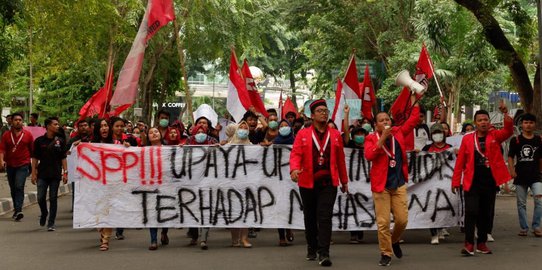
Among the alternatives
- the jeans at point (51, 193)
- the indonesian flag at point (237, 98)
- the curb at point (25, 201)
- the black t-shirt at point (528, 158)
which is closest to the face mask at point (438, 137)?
the black t-shirt at point (528, 158)

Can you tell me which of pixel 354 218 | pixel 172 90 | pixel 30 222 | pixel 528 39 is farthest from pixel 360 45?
pixel 354 218

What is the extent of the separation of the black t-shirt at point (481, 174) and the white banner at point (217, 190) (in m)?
1.46

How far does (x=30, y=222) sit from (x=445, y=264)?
764 centimetres

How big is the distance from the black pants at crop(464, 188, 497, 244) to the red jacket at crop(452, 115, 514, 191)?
0.12 m

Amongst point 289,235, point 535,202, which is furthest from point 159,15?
point 535,202

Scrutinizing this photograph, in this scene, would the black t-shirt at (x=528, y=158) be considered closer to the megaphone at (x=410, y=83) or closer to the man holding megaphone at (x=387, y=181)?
the megaphone at (x=410, y=83)

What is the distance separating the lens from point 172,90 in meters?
48.1

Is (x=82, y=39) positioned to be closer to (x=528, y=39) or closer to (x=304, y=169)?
(x=528, y=39)

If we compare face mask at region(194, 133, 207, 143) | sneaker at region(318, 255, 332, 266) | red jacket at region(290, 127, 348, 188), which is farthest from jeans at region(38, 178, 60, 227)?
sneaker at region(318, 255, 332, 266)

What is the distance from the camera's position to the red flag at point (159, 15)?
15680 mm

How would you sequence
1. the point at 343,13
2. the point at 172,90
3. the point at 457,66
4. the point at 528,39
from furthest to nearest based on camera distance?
the point at 172,90, the point at 343,13, the point at 457,66, the point at 528,39

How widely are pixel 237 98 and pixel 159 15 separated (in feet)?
6.06

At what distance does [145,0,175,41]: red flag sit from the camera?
1568 cm

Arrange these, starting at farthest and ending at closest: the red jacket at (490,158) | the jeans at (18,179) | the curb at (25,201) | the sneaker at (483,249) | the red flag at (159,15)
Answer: the curb at (25,201) → the jeans at (18,179) → the red flag at (159,15) → the sneaker at (483,249) → the red jacket at (490,158)
